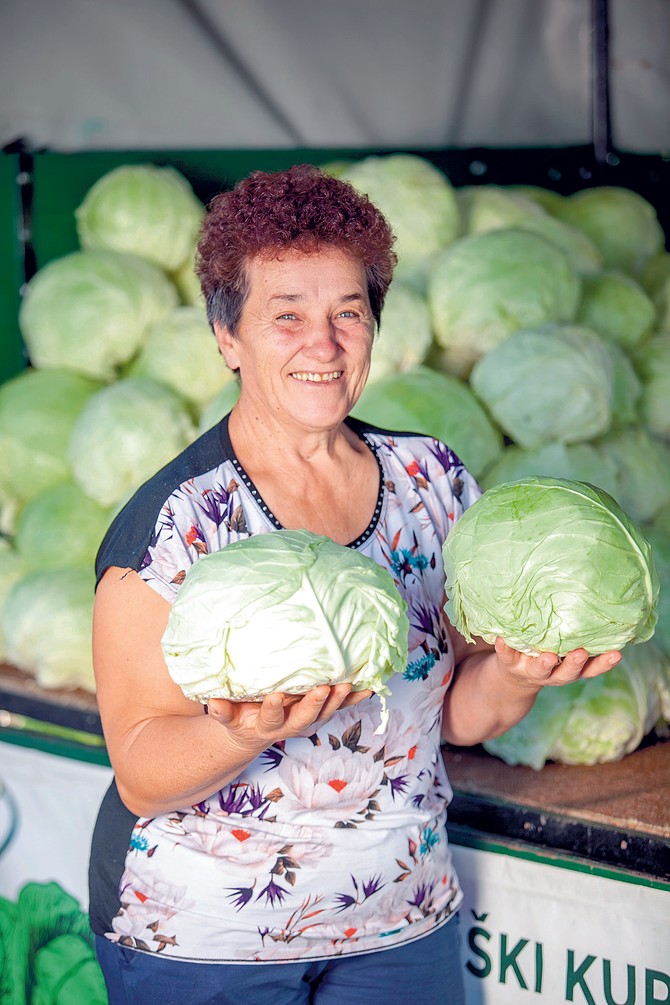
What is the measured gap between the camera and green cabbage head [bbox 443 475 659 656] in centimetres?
187

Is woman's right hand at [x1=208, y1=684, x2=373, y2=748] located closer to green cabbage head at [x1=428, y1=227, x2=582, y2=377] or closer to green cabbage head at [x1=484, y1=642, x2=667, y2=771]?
green cabbage head at [x1=484, y1=642, x2=667, y2=771]

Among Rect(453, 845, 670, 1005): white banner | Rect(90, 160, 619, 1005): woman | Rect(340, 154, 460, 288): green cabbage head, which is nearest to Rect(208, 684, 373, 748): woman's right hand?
Rect(90, 160, 619, 1005): woman

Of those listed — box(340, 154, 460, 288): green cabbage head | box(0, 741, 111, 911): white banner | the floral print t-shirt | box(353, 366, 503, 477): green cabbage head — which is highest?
box(340, 154, 460, 288): green cabbage head

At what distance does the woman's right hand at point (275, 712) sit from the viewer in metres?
1.63

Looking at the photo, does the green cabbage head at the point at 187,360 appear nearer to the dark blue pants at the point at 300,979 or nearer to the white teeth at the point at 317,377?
the white teeth at the point at 317,377

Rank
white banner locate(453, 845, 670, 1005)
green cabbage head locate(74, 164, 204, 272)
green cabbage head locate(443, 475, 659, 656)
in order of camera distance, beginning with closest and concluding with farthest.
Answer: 1. green cabbage head locate(443, 475, 659, 656)
2. white banner locate(453, 845, 670, 1005)
3. green cabbage head locate(74, 164, 204, 272)

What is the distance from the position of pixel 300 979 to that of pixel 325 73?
3.74 m

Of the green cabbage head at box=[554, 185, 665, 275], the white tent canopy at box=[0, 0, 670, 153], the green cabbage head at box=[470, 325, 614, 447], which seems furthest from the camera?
the green cabbage head at box=[554, 185, 665, 275]

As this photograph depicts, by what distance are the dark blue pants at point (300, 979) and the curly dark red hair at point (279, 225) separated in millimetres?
1324

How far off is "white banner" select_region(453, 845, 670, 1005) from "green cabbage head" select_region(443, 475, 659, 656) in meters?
0.96

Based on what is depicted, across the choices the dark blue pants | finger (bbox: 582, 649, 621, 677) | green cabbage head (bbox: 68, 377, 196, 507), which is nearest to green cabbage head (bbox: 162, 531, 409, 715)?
finger (bbox: 582, 649, 621, 677)

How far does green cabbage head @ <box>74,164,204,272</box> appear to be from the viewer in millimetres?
4309

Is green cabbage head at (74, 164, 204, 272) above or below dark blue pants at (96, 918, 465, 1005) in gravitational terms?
above

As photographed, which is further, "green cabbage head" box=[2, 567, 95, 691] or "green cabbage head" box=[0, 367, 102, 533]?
"green cabbage head" box=[0, 367, 102, 533]
